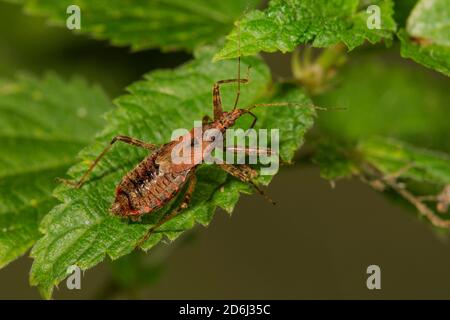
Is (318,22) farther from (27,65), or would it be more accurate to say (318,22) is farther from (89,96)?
(27,65)

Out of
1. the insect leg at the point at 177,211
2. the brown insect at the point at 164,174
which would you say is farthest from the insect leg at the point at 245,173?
the insect leg at the point at 177,211

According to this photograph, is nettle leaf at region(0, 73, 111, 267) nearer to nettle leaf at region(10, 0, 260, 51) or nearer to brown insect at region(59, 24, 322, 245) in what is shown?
brown insect at region(59, 24, 322, 245)

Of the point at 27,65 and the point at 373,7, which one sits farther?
the point at 27,65

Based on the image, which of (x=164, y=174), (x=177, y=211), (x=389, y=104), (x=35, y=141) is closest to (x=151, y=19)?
(x=35, y=141)

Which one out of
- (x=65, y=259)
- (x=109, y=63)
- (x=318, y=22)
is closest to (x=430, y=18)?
(x=318, y=22)

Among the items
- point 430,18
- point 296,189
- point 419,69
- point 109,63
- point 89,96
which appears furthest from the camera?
point 296,189

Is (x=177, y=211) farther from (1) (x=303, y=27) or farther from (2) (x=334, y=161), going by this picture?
(1) (x=303, y=27)
